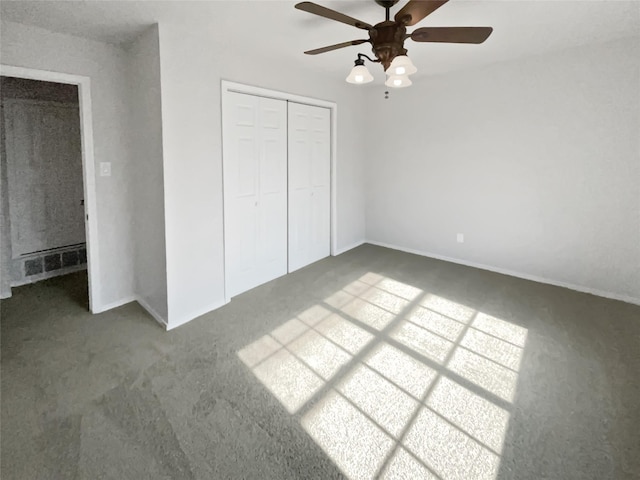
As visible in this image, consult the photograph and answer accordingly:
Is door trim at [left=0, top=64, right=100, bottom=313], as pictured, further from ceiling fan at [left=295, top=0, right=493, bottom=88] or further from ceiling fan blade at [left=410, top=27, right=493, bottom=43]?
ceiling fan blade at [left=410, top=27, right=493, bottom=43]

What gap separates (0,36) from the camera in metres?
2.39

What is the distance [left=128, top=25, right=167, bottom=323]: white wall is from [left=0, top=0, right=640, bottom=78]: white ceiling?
0.22 metres

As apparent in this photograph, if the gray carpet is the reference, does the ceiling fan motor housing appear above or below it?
above

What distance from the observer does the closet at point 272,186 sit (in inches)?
130

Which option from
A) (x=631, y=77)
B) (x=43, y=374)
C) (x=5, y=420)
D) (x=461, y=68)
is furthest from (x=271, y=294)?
(x=631, y=77)

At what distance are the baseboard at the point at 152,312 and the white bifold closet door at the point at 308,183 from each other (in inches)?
62.3

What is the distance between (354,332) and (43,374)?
7.07 feet

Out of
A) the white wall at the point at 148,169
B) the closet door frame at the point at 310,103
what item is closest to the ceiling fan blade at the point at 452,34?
the closet door frame at the point at 310,103

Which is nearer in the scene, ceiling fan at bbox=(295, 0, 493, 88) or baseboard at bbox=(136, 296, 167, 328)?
ceiling fan at bbox=(295, 0, 493, 88)

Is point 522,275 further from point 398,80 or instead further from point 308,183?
point 398,80

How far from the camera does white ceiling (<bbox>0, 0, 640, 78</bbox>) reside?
2258mm

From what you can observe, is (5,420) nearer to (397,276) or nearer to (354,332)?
(354,332)

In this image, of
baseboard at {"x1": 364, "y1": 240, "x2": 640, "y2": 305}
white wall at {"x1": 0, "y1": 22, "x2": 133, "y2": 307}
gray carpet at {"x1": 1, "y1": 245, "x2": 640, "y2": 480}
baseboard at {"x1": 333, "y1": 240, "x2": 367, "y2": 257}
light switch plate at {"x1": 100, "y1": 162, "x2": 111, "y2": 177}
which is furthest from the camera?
baseboard at {"x1": 333, "y1": 240, "x2": 367, "y2": 257}

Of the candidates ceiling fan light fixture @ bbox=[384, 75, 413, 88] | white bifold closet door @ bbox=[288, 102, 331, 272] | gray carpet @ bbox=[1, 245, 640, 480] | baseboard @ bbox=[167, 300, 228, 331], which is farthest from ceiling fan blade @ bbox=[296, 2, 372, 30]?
baseboard @ bbox=[167, 300, 228, 331]
